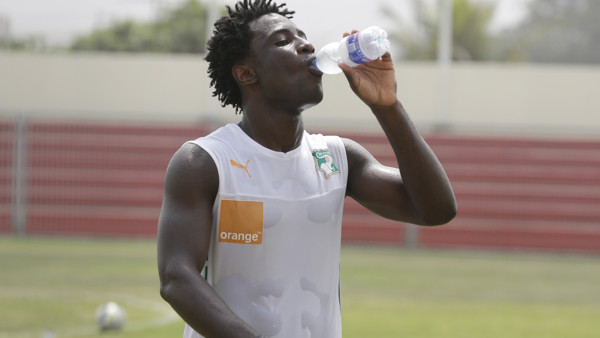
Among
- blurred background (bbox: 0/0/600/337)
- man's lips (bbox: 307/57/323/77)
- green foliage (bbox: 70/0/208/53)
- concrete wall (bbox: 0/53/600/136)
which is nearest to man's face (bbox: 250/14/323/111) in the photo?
man's lips (bbox: 307/57/323/77)

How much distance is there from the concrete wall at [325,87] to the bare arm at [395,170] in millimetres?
17543

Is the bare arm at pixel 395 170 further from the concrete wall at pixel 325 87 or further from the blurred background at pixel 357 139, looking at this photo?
the concrete wall at pixel 325 87

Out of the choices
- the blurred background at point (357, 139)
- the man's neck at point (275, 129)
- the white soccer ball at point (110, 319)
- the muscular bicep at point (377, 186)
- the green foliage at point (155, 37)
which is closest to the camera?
the man's neck at point (275, 129)

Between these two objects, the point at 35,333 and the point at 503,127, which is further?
the point at 503,127

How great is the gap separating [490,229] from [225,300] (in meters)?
16.7

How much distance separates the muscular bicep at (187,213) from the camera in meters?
3.22

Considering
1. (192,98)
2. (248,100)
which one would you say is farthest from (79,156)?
(248,100)

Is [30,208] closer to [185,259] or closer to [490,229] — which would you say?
[490,229]

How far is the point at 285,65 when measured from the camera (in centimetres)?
348

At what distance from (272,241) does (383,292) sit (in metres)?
9.10

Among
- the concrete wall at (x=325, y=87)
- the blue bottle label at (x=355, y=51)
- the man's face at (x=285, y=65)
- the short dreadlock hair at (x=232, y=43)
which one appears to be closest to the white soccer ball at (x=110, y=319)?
the short dreadlock hair at (x=232, y=43)

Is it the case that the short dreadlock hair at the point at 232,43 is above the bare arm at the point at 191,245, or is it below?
above

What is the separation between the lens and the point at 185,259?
321cm

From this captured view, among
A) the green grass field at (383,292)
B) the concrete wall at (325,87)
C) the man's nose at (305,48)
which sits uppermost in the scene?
the man's nose at (305,48)
